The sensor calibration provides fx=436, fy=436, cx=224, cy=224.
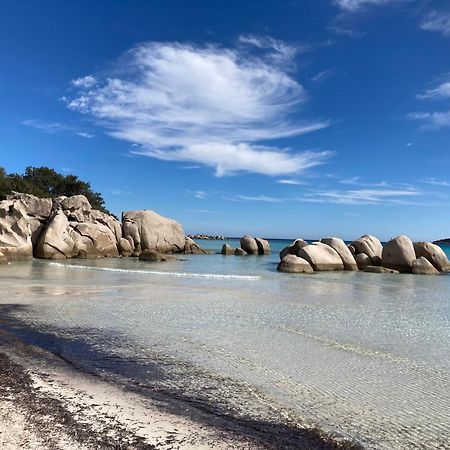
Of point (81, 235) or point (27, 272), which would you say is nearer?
point (27, 272)

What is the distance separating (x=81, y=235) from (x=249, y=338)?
26200 mm

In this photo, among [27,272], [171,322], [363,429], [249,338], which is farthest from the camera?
[27,272]

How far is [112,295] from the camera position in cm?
1431

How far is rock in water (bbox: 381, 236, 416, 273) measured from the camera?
2978cm

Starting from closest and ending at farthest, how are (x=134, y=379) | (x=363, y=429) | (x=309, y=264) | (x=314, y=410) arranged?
(x=363, y=429), (x=314, y=410), (x=134, y=379), (x=309, y=264)

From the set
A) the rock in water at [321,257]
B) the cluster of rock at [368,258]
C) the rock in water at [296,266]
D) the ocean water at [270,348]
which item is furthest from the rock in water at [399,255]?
the ocean water at [270,348]

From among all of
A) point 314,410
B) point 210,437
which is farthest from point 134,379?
point 314,410

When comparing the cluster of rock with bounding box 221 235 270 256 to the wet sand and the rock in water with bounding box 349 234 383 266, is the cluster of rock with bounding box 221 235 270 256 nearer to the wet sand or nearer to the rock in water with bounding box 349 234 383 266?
the rock in water with bounding box 349 234 383 266

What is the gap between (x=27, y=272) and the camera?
20.4 metres

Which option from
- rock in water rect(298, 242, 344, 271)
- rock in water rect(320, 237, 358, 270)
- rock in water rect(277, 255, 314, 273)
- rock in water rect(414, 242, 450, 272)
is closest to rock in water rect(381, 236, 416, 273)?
rock in water rect(414, 242, 450, 272)

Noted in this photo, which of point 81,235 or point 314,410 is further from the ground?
point 81,235

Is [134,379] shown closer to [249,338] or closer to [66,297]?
[249,338]

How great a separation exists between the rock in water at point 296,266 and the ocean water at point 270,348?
9844mm

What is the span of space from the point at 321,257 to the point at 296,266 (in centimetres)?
266
